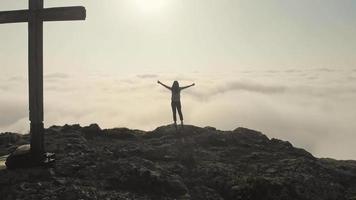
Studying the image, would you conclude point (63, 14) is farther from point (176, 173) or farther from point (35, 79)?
point (176, 173)

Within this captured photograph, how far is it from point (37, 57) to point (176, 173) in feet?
24.5

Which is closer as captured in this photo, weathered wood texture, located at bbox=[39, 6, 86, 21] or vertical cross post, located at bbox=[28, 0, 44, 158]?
weathered wood texture, located at bbox=[39, 6, 86, 21]

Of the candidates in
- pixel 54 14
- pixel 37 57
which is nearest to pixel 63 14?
pixel 54 14

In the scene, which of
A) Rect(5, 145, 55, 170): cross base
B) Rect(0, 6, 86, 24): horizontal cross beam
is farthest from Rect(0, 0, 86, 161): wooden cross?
Rect(5, 145, 55, 170): cross base

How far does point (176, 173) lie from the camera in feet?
59.5

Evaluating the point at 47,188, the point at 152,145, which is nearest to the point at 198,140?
the point at 152,145

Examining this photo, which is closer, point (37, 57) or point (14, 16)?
point (37, 57)

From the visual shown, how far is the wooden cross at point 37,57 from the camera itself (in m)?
17.3

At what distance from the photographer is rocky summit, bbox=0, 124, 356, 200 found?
617 inches

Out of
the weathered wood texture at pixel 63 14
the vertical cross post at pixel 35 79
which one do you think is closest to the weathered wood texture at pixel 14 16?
the vertical cross post at pixel 35 79

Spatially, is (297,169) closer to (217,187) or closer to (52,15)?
(217,187)

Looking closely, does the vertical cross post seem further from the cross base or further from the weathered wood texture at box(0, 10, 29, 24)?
the weathered wood texture at box(0, 10, 29, 24)

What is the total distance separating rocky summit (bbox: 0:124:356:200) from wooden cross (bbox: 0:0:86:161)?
58.2 inches

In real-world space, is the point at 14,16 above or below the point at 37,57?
above
